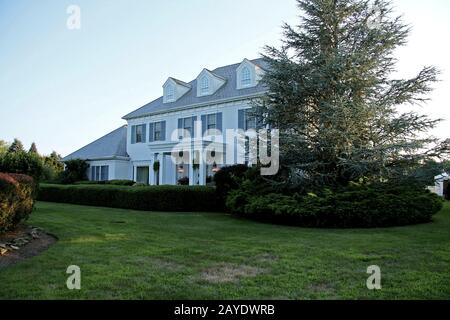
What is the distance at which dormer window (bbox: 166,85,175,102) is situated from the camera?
1014 inches

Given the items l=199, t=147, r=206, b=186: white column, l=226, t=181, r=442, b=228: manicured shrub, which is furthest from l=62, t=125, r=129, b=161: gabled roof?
l=226, t=181, r=442, b=228: manicured shrub

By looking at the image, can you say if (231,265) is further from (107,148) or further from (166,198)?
(107,148)

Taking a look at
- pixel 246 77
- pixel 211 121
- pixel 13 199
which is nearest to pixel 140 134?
pixel 211 121

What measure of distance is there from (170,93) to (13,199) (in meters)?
19.8

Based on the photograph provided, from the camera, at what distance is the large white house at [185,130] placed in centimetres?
2122

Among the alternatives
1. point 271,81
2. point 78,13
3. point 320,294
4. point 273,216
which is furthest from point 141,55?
point 320,294

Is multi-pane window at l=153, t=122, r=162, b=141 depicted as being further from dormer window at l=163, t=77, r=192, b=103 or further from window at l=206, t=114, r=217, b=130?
window at l=206, t=114, r=217, b=130

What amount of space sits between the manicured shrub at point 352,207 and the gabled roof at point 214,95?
10.4 metres

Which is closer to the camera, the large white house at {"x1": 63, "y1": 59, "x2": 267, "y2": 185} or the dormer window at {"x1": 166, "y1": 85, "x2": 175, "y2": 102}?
the large white house at {"x1": 63, "y1": 59, "x2": 267, "y2": 185}

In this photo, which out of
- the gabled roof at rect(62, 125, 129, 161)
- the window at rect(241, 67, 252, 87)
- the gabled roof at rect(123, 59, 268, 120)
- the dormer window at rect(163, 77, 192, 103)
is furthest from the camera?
the gabled roof at rect(62, 125, 129, 161)

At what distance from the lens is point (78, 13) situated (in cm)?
673

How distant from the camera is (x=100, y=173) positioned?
2848cm

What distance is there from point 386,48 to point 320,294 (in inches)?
462

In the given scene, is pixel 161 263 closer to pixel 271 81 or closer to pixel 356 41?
pixel 271 81
